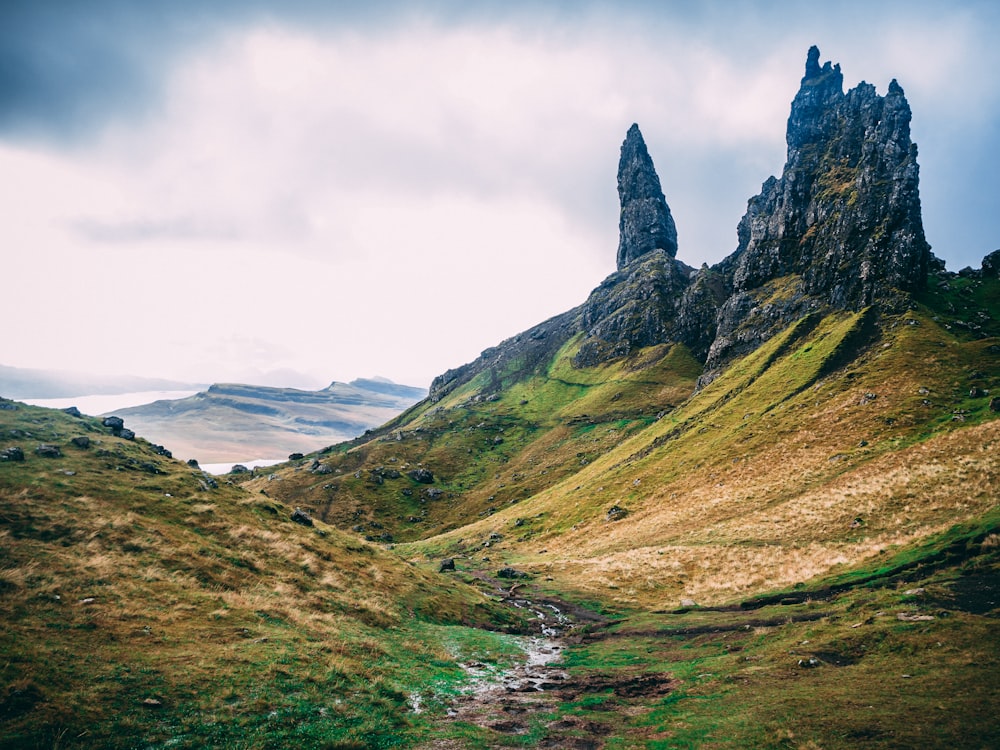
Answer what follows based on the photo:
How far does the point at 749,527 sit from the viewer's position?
5622 cm

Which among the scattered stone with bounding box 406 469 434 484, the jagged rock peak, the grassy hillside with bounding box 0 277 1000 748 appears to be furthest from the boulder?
the scattered stone with bounding box 406 469 434 484

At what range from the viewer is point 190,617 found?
80.1ft

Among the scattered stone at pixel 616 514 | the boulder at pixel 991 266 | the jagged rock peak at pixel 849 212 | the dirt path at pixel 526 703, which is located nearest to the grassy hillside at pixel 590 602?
the dirt path at pixel 526 703

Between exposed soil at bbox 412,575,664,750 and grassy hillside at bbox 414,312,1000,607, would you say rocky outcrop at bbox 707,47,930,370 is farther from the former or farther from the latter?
exposed soil at bbox 412,575,664,750

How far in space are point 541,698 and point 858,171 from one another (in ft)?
577

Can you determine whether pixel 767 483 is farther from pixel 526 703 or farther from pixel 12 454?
pixel 12 454

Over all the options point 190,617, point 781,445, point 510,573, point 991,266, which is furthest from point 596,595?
point 991,266

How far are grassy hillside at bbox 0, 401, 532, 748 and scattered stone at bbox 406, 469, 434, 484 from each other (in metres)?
122

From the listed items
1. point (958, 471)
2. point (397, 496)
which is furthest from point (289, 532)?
point (397, 496)

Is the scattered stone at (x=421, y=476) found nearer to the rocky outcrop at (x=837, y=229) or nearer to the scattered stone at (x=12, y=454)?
the rocky outcrop at (x=837, y=229)

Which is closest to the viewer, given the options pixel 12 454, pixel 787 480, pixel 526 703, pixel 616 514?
pixel 526 703

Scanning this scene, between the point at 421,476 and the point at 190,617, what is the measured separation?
474 ft

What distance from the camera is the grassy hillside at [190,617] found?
16.4 m

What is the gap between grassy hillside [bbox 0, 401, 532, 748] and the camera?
16.4m
